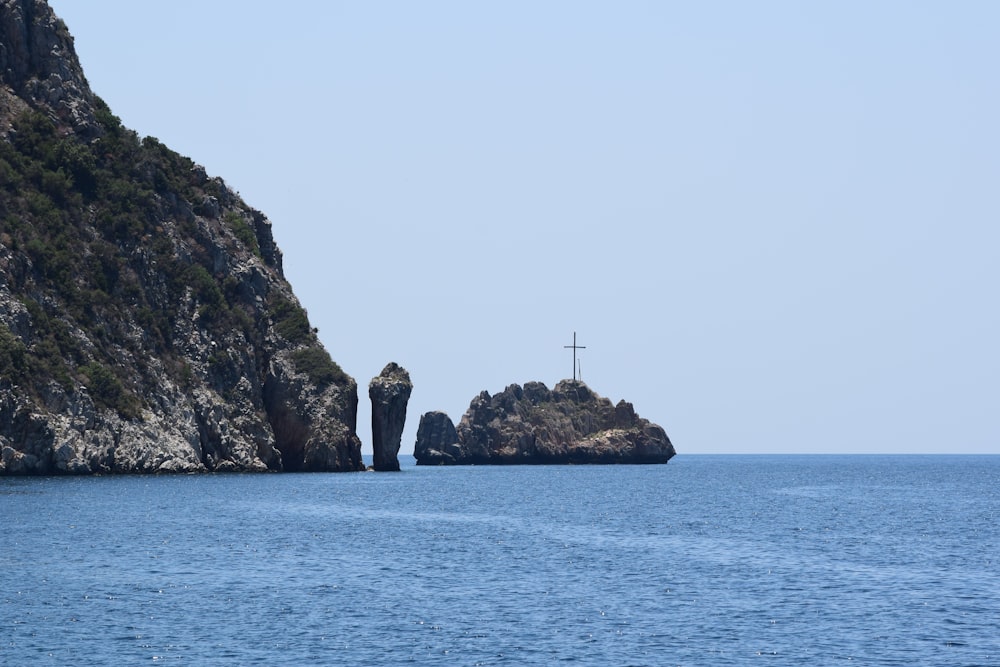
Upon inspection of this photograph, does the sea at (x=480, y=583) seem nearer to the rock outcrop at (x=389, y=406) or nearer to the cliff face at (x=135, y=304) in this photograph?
the cliff face at (x=135, y=304)

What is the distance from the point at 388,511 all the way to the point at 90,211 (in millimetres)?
76883

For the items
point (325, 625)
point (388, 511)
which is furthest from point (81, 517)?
point (325, 625)

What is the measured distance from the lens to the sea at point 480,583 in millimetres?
46344

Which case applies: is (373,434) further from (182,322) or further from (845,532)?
(845,532)

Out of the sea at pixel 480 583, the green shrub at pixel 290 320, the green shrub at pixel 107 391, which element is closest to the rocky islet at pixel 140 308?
the green shrub at pixel 107 391

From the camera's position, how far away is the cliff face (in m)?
143

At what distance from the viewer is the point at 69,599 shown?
181 ft

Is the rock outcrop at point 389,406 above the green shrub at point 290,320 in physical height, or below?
below

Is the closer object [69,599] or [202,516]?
Answer: [69,599]

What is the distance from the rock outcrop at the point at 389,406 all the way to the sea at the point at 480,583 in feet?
216

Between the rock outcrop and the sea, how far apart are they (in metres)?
65.9

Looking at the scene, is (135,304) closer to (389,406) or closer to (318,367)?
(318,367)

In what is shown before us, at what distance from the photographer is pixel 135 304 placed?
16050cm

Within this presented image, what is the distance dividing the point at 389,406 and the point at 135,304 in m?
40.1
